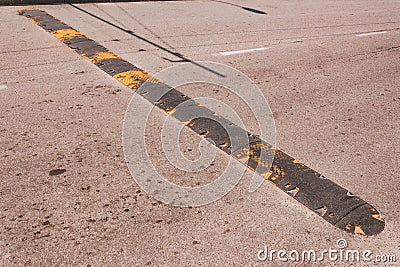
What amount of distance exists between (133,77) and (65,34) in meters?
2.17

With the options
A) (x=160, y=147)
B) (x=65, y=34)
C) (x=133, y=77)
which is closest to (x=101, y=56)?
(x=133, y=77)

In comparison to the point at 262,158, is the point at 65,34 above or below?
below

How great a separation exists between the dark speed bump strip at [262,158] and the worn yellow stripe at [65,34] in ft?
3.25

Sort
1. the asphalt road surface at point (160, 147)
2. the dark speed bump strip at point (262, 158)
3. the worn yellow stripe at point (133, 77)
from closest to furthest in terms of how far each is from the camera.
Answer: the asphalt road surface at point (160, 147)
the dark speed bump strip at point (262, 158)
the worn yellow stripe at point (133, 77)

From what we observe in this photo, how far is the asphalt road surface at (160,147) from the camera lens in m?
2.82

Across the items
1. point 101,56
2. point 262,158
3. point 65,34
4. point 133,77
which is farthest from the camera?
point 65,34

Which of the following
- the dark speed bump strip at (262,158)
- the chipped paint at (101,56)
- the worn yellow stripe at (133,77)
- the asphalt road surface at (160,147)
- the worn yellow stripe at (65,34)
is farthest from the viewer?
the worn yellow stripe at (65,34)

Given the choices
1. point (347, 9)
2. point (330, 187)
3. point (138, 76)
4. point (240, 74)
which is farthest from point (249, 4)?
point (330, 187)

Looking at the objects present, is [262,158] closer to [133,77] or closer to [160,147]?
[160,147]

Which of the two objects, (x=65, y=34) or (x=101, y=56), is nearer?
(x=101, y=56)

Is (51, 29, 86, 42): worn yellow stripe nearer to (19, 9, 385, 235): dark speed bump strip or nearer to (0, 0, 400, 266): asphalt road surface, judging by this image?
(0, 0, 400, 266): asphalt road surface

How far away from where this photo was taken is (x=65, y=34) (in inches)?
272

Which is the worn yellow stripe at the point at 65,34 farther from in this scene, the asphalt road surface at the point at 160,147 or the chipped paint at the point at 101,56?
the chipped paint at the point at 101,56

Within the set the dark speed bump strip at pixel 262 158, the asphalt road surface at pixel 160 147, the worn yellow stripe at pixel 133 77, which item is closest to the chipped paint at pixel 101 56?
the dark speed bump strip at pixel 262 158
